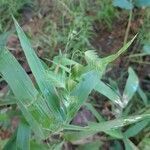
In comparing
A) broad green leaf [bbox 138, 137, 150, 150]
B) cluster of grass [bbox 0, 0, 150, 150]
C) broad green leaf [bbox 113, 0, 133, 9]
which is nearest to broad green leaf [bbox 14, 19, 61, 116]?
cluster of grass [bbox 0, 0, 150, 150]

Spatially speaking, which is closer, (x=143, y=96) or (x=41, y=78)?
(x=41, y=78)

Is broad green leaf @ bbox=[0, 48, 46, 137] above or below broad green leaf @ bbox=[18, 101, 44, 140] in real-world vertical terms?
above

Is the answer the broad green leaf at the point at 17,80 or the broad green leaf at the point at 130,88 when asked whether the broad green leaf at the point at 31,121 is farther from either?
the broad green leaf at the point at 130,88

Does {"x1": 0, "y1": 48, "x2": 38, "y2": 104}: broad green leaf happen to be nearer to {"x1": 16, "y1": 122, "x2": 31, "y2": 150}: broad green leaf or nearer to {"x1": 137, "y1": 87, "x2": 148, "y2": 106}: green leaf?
{"x1": 16, "y1": 122, "x2": 31, "y2": 150}: broad green leaf

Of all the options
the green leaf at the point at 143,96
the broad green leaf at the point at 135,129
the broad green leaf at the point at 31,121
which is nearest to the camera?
the broad green leaf at the point at 31,121

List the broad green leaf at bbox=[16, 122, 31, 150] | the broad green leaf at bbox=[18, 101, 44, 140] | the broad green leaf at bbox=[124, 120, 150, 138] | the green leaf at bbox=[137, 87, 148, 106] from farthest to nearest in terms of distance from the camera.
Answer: the green leaf at bbox=[137, 87, 148, 106]
the broad green leaf at bbox=[124, 120, 150, 138]
the broad green leaf at bbox=[16, 122, 31, 150]
the broad green leaf at bbox=[18, 101, 44, 140]

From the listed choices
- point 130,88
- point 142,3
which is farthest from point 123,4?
point 130,88

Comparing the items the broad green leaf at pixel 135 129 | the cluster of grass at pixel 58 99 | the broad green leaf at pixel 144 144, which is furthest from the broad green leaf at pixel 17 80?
the broad green leaf at pixel 144 144

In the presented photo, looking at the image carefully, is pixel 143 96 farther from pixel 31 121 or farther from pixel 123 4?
pixel 31 121

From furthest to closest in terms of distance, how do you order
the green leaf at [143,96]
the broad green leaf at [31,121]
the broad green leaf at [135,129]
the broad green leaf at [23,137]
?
the green leaf at [143,96] < the broad green leaf at [135,129] < the broad green leaf at [23,137] < the broad green leaf at [31,121]
